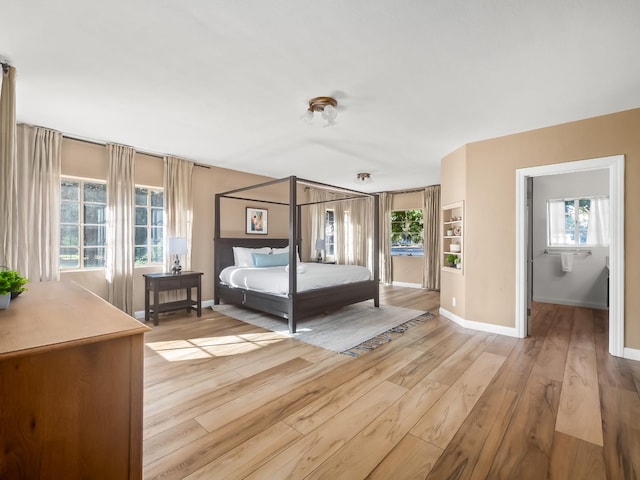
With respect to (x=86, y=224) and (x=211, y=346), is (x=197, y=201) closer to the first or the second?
(x=86, y=224)

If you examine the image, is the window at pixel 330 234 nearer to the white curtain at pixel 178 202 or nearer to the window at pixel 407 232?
the window at pixel 407 232

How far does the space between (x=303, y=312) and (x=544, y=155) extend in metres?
3.51

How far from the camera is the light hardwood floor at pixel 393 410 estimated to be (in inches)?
63.2

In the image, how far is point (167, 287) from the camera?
14.4 feet

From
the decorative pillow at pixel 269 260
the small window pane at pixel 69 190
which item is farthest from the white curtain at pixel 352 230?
the small window pane at pixel 69 190

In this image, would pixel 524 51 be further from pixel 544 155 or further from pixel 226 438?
pixel 226 438

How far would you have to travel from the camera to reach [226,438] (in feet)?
5.94

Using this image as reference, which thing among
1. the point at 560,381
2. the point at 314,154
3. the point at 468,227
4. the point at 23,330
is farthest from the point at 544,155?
the point at 23,330

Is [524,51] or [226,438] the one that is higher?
[524,51]

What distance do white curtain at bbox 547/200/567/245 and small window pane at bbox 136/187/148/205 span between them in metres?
7.10

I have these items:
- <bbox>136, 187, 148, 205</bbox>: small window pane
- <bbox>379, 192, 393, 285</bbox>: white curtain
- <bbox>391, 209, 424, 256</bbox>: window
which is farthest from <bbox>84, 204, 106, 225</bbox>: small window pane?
<bbox>391, 209, 424, 256</bbox>: window

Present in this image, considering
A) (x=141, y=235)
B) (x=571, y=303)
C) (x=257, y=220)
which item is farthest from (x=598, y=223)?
(x=141, y=235)

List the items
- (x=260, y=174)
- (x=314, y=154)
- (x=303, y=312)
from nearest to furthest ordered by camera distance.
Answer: (x=303, y=312)
(x=314, y=154)
(x=260, y=174)

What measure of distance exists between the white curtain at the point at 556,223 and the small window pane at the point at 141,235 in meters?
7.11
